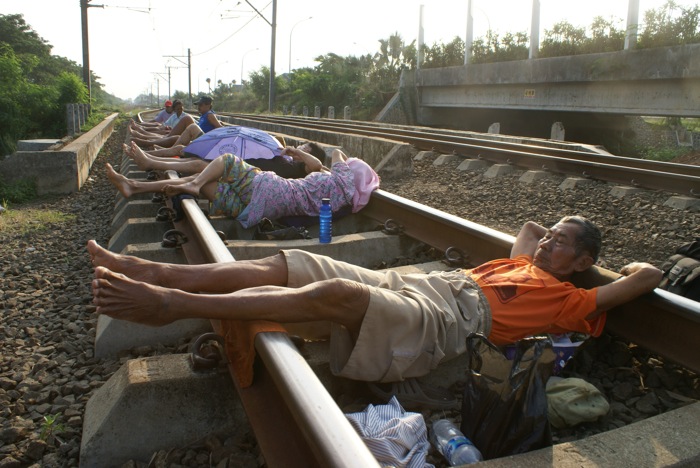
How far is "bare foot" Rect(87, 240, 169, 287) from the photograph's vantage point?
274 centimetres

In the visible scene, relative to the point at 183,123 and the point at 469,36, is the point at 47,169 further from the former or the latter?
the point at 469,36

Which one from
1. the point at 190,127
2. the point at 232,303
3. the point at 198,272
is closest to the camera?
the point at 232,303

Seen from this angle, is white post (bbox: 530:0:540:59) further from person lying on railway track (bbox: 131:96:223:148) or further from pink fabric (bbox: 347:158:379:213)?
pink fabric (bbox: 347:158:379:213)

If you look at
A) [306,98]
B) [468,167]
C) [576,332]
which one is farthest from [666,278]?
[306,98]

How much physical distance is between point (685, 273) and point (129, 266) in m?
2.83

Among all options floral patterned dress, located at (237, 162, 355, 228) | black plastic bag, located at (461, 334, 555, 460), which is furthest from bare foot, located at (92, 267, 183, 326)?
floral patterned dress, located at (237, 162, 355, 228)

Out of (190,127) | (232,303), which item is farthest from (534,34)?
(232,303)

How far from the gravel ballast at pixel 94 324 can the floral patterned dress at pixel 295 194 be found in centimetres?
142

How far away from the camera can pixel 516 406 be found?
2.16 m

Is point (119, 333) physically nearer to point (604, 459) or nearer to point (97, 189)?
point (604, 459)

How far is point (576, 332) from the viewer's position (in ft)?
9.68

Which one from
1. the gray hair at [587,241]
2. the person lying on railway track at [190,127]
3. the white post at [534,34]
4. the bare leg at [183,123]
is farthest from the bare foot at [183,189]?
the white post at [534,34]

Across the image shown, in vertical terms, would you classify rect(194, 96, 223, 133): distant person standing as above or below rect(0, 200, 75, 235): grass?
above

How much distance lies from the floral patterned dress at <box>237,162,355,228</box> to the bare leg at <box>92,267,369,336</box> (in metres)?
2.53
